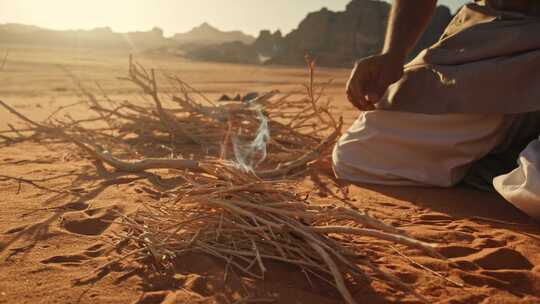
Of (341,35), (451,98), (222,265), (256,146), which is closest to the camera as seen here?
(222,265)

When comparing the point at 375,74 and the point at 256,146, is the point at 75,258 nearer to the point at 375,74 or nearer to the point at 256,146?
the point at 375,74

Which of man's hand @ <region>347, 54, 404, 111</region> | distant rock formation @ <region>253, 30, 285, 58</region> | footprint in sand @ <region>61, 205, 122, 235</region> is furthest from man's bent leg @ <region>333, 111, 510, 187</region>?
distant rock formation @ <region>253, 30, 285, 58</region>

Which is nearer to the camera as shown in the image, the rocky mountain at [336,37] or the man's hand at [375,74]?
the man's hand at [375,74]

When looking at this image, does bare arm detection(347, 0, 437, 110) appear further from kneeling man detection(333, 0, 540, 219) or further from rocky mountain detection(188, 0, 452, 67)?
rocky mountain detection(188, 0, 452, 67)

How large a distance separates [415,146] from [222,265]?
3.74 ft

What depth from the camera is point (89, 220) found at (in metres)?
1.51

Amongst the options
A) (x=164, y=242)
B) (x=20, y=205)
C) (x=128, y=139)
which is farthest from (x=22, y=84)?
(x=164, y=242)

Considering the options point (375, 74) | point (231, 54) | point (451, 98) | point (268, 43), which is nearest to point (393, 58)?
point (375, 74)

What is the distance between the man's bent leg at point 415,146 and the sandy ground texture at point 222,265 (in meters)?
0.08

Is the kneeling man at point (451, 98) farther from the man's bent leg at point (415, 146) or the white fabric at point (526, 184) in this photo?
the white fabric at point (526, 184)

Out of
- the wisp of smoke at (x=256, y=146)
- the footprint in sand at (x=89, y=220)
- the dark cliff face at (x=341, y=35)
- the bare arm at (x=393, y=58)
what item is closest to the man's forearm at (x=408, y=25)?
the bare arm at (x=393, y=58)

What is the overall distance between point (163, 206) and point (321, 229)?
54 cm

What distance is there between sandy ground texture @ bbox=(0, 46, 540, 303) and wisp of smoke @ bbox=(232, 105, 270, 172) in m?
0.33

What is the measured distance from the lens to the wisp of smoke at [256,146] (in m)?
2.20
